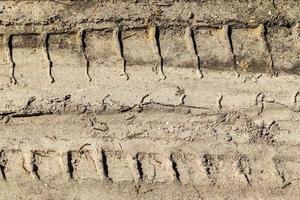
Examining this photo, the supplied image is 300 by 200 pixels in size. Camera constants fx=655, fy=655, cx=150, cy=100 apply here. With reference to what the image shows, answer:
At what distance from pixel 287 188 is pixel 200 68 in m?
0.81

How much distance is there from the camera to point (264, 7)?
3.71m

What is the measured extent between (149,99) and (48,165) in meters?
0.63

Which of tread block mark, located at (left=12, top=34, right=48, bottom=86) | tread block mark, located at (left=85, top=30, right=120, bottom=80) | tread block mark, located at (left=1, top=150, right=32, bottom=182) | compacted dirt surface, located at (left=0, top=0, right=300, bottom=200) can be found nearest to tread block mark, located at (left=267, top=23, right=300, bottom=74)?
compacted dirt surface, located at (left=0, top=0, right=300, bottom=200)

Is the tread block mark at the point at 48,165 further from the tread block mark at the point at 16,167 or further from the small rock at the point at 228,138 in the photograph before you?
the small rock at the point at 228,138

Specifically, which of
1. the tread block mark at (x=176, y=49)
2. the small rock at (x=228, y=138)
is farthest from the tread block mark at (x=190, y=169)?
the tread block mark at (x=176, y=49)

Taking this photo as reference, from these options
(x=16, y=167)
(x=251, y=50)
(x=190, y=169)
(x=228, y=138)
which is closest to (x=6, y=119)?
(x=16, y=167)

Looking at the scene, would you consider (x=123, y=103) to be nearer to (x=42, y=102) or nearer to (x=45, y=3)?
(x=42, y=102)

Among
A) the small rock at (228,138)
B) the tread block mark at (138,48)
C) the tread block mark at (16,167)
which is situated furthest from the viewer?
the tread block mark at (138,48)

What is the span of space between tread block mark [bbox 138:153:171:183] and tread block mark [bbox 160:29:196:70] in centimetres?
57

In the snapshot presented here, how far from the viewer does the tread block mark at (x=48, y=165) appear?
3.15 m

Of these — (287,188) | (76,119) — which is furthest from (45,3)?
(287,188)

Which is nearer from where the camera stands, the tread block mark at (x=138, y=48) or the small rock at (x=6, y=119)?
the small rock at (x=6, y=119)

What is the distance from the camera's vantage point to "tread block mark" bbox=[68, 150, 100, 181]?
316cm

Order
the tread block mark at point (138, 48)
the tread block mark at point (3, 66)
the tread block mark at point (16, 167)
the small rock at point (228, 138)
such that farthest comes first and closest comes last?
the tread block mark at point (138, 48), the tread block mark at point (3, 66), the small rock at point (228, 138), the tread block mark at point (16, 167)
